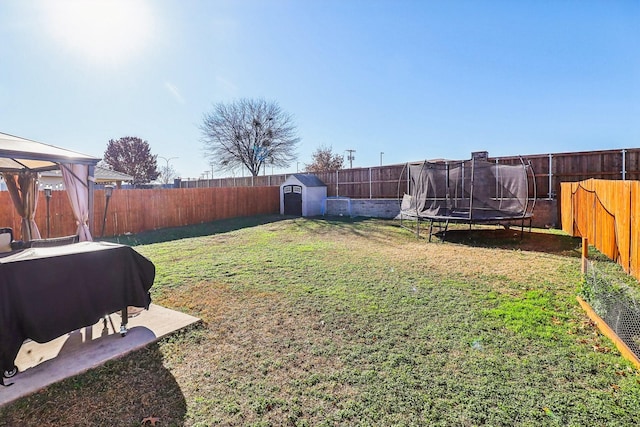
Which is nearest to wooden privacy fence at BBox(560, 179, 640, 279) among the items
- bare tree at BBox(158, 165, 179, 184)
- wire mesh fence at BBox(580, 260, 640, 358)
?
wire mesh fence at BBox(580, 260, 640, 358)

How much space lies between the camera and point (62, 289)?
7.93ft

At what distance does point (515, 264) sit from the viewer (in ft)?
17.8

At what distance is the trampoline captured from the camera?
8.53 metres

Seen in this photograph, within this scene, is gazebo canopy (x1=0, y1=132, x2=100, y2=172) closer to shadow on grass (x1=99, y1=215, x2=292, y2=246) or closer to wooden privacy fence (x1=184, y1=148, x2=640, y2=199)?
shadow on grass (x1=99, y1=215, x2=292, y2=246)

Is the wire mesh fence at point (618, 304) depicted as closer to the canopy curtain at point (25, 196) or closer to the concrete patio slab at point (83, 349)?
the concrete patio slab at point (83, 349)

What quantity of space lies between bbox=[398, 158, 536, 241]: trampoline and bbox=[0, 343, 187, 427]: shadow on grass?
24.4 feet

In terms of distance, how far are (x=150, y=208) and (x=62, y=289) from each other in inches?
400

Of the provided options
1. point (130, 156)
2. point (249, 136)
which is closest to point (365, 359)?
point (249, 136)

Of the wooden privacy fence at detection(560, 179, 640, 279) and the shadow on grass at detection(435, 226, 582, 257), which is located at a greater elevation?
the wooden privacy fence at detection(560, 179, 640, 279)

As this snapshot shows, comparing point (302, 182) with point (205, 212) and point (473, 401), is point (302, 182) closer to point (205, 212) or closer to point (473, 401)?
point (205, 212)

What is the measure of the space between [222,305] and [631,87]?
11005 millimetres

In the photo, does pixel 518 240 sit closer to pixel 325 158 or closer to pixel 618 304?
pixel 618 304

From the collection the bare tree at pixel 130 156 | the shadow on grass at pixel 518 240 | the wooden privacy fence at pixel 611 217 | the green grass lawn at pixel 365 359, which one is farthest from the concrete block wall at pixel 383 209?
the bare tree at pixel 130 156

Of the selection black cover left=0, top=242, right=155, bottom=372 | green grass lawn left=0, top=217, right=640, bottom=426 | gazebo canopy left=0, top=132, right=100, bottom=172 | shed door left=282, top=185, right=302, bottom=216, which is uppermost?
gazebo canopy left=0, top=132, right=100, bottom=172
